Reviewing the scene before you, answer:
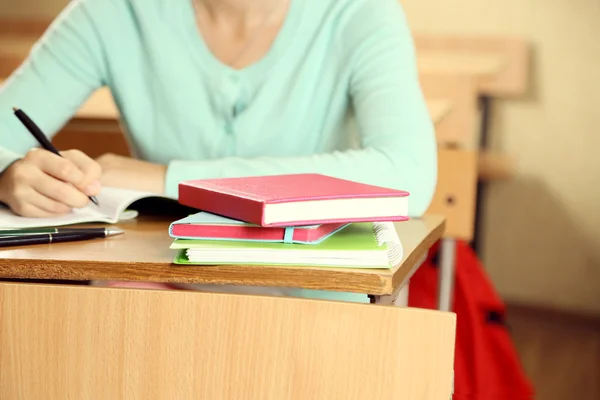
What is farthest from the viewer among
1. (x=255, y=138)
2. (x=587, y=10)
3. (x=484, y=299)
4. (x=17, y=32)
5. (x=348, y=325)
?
(x=17, y=32)

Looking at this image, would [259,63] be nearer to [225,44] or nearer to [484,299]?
[225,44]

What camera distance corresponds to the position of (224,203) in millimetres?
806

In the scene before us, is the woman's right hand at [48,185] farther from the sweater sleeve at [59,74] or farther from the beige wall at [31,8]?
the beige wall at [31,8]

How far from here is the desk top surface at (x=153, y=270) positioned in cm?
73

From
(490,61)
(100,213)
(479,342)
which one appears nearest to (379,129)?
(100,213)

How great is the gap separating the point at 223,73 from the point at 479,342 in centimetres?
106

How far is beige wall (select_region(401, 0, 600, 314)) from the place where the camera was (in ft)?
10.5

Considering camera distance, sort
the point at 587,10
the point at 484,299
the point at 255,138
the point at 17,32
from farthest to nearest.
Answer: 1. the point at 17,32
2. the point at 587,10
3. the point at 484,299
4. the point at 255,138

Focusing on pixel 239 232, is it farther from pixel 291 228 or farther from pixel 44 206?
pixel 44 206

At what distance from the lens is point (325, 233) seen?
31.3 inches

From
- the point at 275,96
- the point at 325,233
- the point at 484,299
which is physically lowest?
the point at 484,299

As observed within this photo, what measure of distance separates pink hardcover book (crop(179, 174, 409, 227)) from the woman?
0.44m

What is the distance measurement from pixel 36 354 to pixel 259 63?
731 millimetres

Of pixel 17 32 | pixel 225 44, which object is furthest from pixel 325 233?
pixel 17 32
